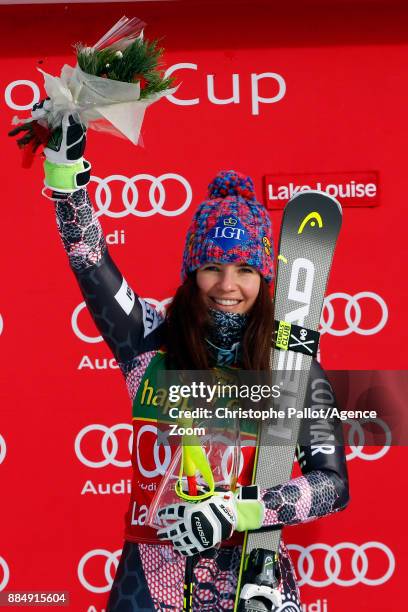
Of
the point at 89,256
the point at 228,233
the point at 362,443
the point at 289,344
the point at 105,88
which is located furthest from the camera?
the point at 362,443

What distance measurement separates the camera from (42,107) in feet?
7.13

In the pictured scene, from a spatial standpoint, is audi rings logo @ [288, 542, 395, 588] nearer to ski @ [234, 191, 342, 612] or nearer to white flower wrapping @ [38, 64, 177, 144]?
ski @ [234, 191, 342, 612]

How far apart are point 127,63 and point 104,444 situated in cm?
156

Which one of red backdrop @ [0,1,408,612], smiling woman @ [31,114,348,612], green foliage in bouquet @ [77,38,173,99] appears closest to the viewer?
green foliage in bouquet @ [77,38,173,99]

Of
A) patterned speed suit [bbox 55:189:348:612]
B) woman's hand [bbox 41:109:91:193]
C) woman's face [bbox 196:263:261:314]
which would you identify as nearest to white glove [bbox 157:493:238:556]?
patterned speed suit [bbox 55:189:348:612]

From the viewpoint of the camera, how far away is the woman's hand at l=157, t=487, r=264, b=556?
2.16m

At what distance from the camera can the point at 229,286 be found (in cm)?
243

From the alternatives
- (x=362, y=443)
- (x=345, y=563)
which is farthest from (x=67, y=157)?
(x=345, y=563)

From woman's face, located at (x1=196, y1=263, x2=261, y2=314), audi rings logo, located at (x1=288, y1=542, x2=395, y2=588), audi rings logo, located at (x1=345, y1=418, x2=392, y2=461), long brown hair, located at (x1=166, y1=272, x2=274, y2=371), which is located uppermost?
woman's face, located at (x1=196, y1=263, x2=261, y2=314)

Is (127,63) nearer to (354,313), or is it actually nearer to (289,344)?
(289,344)

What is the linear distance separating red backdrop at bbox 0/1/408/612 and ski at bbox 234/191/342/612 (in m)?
0.62

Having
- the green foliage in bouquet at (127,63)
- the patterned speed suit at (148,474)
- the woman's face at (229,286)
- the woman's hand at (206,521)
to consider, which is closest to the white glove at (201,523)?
the woman's hand at (206,521)

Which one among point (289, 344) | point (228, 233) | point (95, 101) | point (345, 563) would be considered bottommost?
point (345, 563)

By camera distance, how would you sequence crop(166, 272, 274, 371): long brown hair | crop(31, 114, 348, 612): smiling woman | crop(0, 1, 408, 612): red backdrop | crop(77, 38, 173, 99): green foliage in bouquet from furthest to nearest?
crop(0, 1, 408, 612): red backdrop → crop(166, 272, 274, 371): long brown hair → crop(31, 114, 348, 612): smiling woman → crop(77, 38, 173, 99): green foliage in bouquet
